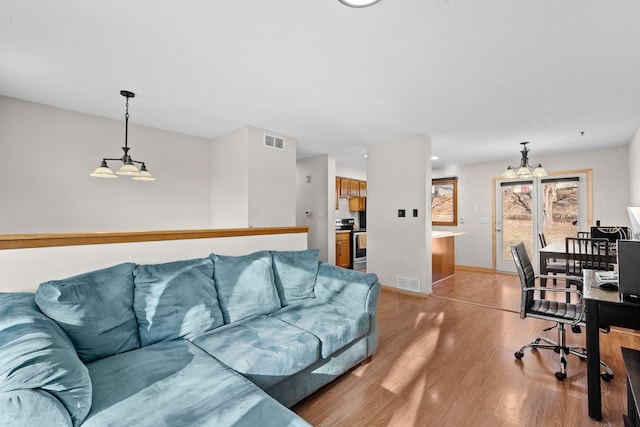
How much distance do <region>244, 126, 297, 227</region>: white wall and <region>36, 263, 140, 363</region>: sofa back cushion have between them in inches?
85.2

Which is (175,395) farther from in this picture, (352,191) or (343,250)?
(352,191)

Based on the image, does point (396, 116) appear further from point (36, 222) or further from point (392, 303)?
point (36, 222)

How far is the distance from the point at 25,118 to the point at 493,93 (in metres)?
4.96

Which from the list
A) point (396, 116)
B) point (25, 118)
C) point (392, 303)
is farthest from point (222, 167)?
point (392, 303)

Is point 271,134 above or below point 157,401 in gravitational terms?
above

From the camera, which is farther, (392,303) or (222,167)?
(222,167)

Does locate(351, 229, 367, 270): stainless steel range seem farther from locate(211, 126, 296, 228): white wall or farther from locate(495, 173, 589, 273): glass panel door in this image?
locate(495, 173, 589, 273): glass panel door

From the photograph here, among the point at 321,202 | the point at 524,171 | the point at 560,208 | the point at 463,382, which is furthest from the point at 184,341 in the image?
the point at 560,208

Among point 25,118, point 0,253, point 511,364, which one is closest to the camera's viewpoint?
point 0,253

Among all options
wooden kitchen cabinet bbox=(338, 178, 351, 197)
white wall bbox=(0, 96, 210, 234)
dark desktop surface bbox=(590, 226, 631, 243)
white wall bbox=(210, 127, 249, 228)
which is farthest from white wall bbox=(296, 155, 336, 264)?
dark desktop surface bbox=(590, 226, 631, 243)

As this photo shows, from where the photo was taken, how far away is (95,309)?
165cm

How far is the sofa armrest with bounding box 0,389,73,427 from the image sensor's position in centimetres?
98

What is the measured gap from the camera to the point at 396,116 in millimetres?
3564

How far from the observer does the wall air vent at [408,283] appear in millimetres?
4383
